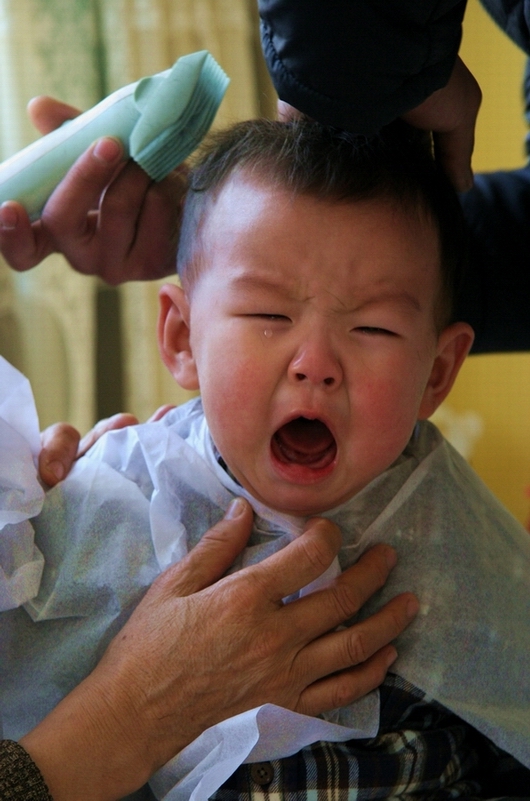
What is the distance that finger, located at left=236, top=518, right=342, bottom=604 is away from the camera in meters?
0.89

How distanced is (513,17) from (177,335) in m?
0.53

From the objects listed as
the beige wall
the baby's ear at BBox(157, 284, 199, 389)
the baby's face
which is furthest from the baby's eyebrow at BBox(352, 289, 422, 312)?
the beige wall

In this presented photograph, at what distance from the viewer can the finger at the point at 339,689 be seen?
2.93 ft

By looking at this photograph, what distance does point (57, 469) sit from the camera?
3.42 ft

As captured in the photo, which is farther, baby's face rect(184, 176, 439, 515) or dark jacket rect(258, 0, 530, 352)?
baby's face rect(184, 176, 439, 515)

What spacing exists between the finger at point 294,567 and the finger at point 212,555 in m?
0.05

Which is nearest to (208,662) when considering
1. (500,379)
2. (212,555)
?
(212,555)

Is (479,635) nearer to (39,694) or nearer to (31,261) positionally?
(39,694)

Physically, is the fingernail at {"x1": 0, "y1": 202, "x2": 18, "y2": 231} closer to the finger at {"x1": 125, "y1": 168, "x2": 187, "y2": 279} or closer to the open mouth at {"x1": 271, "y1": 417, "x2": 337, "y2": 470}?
the finger at {"x1": 125, "y1": 168, "x2": 187, "y2": 279}

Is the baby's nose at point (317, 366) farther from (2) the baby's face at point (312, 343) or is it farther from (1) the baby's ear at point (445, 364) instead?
(1) the baby's ear at point (445, 364)

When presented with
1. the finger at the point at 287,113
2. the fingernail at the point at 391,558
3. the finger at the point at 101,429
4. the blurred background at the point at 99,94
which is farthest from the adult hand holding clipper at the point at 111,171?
the blurred background at the point at 99,94

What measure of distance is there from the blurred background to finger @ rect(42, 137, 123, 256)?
86 centimetres

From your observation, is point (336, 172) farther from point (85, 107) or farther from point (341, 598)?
point (85, 107)

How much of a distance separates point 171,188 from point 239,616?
0.65 meters
